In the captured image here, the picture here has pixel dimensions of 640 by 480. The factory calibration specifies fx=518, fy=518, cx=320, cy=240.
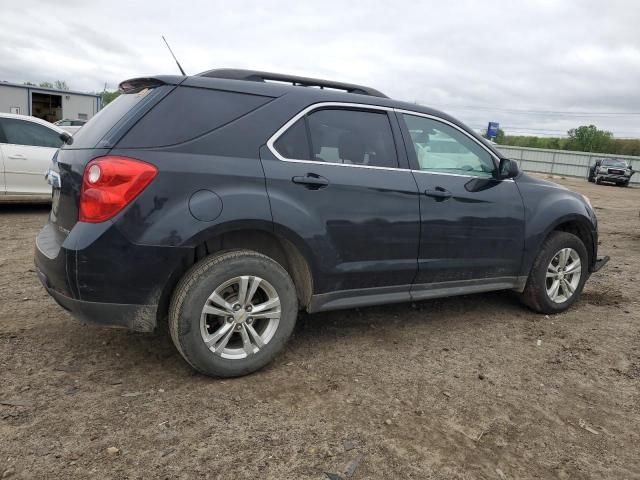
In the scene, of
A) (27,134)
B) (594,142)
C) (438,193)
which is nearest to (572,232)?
(438,193)

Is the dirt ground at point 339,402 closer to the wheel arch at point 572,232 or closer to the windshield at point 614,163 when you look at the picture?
the wheel arch at point 572,232

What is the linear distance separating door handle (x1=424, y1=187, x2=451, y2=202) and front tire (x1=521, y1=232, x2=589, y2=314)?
124cm

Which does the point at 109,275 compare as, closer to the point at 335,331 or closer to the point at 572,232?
the point at 335,331

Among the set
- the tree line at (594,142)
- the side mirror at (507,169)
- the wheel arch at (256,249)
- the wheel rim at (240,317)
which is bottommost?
the wheel rim at (240,317)

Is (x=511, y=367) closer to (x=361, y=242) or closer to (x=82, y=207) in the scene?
(x=361, y=242)

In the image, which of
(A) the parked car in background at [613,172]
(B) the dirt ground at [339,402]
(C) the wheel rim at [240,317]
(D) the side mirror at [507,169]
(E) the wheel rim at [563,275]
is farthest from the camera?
(A) the parked car in background at [613,172]

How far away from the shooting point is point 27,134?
26.7ft

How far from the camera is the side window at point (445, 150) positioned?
3.78m

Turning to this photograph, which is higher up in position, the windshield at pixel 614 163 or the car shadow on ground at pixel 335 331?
the windshield at pixel 614 163

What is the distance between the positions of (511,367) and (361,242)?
1.33 meters

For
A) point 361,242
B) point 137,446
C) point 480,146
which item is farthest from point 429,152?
point 137,446

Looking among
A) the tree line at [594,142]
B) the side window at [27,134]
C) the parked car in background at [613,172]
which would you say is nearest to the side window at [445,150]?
the side window at [27,134]

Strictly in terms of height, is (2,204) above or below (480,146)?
below

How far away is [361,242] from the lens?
3400 millimetres
